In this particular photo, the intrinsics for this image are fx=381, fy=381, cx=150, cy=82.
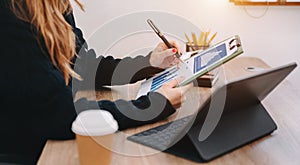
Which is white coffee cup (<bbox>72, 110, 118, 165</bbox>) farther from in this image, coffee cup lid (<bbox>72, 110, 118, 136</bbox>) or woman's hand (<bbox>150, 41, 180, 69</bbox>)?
woman's hand (<bbox>150, 41, 180, 69</bbox>)

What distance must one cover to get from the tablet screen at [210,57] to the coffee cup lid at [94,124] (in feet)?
1.24

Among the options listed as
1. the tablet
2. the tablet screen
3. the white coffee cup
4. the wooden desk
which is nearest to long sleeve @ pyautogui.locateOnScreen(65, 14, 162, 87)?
the tablet

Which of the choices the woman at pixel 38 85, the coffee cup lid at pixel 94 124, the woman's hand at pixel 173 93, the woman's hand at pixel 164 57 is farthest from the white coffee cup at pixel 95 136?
the woman's hand at pixel 164 57

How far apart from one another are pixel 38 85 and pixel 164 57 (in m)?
0.60

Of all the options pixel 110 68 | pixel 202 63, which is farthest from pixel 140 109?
pixel 110 68

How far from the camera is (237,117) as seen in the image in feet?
3.02

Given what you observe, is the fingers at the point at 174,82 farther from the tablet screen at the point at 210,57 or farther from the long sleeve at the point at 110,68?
the long sleeve at the point at 110,68

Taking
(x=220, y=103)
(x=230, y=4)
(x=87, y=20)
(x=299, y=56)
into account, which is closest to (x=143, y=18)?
(x=87, y=20)

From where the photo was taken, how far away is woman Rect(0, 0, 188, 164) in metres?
0.91

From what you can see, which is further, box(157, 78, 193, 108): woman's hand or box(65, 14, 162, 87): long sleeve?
box(65, 14, 162, 87): long sleeve

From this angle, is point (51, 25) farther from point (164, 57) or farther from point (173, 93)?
point (164, 57)

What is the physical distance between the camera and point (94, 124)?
71 centimetres

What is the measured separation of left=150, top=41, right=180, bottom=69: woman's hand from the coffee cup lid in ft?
2.00

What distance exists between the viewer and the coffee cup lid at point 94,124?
0.71 metres
